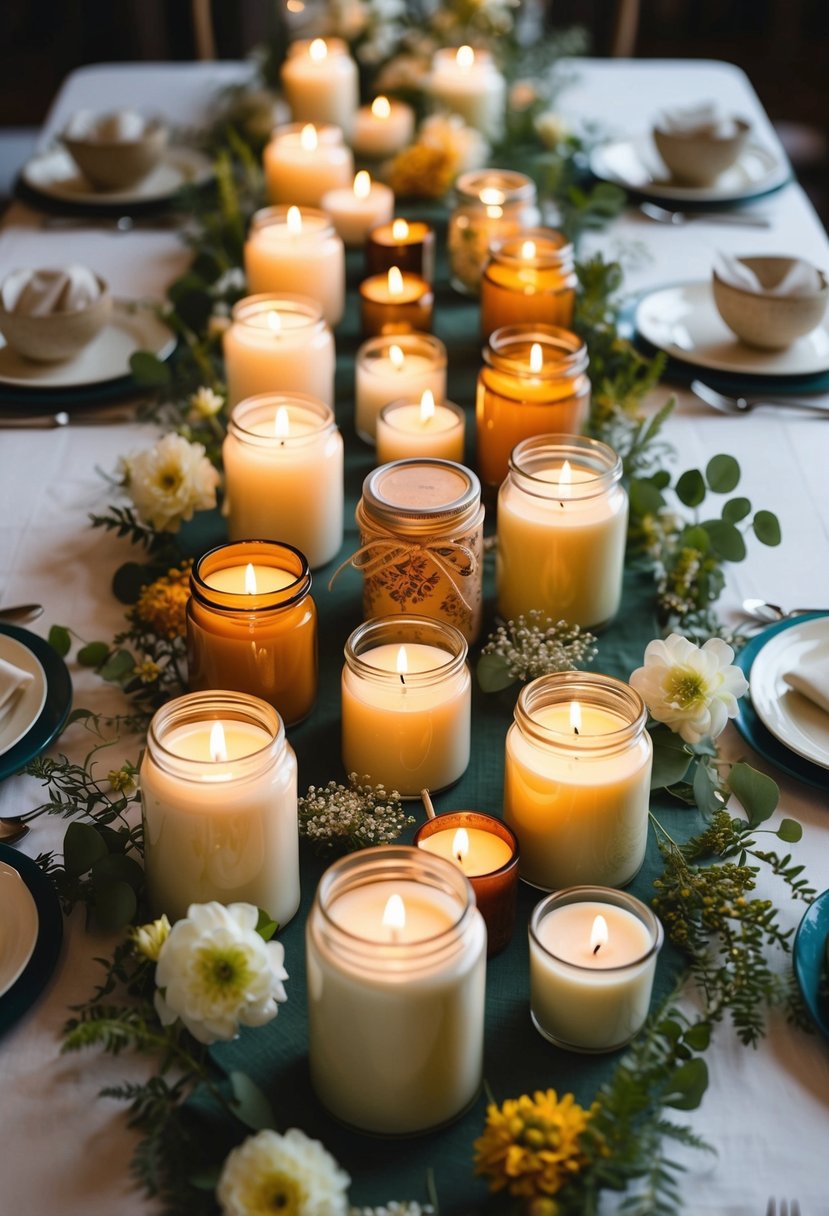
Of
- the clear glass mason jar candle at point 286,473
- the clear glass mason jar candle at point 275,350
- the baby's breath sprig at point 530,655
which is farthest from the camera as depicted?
the clear glass mason jar candle at point 275,350

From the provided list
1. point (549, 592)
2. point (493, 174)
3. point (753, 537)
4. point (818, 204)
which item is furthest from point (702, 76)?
point (549, 592)

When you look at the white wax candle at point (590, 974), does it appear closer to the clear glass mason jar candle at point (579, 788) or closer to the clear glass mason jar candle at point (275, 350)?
the clear glass mason jar candle at point (579, 788)

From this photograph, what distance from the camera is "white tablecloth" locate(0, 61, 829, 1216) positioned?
0.96 metres

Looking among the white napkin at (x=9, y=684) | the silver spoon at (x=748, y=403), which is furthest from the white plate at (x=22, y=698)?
the silver spoon at (x=748, y=403)

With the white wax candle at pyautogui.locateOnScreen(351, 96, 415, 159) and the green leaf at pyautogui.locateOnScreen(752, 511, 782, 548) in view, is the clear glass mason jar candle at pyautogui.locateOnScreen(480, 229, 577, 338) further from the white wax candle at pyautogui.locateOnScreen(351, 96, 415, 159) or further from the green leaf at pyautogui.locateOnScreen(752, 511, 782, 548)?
the white wax candle at pyautogui.locateOnScreen(351, 96, 415, 159)

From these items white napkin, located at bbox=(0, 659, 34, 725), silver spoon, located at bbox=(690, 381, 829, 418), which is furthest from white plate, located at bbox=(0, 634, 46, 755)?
silver spoon, located at bbox=(690, 381, 829, 418)

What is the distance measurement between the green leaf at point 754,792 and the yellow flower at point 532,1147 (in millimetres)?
397

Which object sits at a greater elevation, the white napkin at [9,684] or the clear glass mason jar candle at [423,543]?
the clear glass mason jar candle at [423,543]

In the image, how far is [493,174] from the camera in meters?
2.31

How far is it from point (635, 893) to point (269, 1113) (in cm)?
38

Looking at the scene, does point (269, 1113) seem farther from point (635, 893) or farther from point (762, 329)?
point (762, 329)

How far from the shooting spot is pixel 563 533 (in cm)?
146

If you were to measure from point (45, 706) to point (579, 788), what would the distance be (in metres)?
0.55

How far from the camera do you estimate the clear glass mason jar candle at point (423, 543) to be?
54.4 inches
